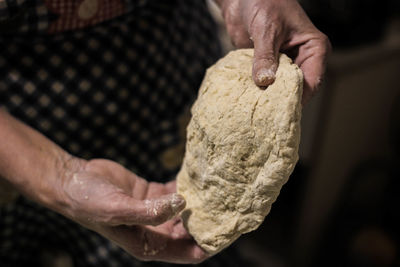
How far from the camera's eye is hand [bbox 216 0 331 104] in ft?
2.62

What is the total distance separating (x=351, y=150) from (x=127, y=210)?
1592 millimetres

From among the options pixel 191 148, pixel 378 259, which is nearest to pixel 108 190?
pixel 191 148

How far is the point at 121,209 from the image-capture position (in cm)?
78

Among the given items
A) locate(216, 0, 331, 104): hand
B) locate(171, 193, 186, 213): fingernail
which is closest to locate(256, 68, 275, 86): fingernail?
locate(216, 0, 331, 104): hand

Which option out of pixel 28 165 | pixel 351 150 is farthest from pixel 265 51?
pixel 351 150

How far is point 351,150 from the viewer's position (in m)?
2.03

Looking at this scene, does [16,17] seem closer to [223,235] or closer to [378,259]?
[223,235]

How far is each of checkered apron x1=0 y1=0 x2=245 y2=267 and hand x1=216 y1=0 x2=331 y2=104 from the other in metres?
0.46

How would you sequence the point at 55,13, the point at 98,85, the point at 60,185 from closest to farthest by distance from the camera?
the point at 60,185 < the point at 55,13 < the point at 98,85

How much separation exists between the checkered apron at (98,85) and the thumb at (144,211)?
518mm

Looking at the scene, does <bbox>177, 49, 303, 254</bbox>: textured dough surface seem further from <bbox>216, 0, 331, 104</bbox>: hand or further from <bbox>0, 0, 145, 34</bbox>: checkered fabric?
<bbox>0, 0, 145, 34</bbox>: checkered fabric

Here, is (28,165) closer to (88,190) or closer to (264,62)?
(88,190)

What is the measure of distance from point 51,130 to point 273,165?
2.45 feet

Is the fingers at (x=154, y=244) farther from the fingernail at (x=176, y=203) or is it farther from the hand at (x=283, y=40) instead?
the hand at (x=283, y=40)
